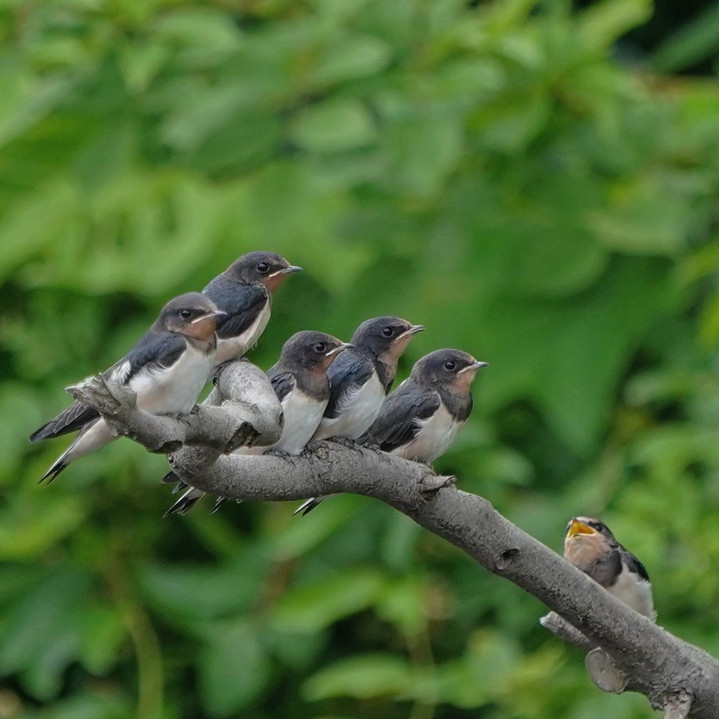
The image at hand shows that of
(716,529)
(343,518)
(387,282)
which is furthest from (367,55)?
(716,529)

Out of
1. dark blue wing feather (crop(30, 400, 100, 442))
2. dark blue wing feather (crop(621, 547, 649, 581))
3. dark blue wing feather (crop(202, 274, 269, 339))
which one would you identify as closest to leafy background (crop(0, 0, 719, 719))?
dark blue wing feather (crop(621, 547, 649, 581))

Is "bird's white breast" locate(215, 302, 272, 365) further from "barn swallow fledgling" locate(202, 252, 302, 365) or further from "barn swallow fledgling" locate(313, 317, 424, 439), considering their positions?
"barn swallow fledgling" locate(313, 317, 424, 439)

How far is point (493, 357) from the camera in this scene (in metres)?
4.24

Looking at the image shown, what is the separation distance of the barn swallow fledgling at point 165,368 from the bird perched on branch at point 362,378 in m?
0.28

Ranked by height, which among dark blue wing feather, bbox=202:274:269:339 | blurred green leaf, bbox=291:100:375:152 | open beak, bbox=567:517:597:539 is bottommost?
blurred green leaf, bbox=291:100:375:152

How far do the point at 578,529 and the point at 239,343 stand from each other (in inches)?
24.5

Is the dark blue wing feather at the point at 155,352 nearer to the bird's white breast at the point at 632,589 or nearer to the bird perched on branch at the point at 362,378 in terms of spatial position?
the bird perched on branch at the point at 362,378

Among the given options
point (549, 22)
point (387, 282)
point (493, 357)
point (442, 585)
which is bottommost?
point (442, 585)

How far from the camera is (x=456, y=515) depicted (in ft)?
6.28

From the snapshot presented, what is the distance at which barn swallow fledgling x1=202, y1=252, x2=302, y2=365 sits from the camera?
2.12 metres

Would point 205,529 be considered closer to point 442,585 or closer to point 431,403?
point 442,585

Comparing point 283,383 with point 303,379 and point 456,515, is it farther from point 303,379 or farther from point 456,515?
point 456,515

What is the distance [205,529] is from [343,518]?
0.53 m

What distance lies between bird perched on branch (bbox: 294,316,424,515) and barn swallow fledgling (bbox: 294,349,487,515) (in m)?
0.05
